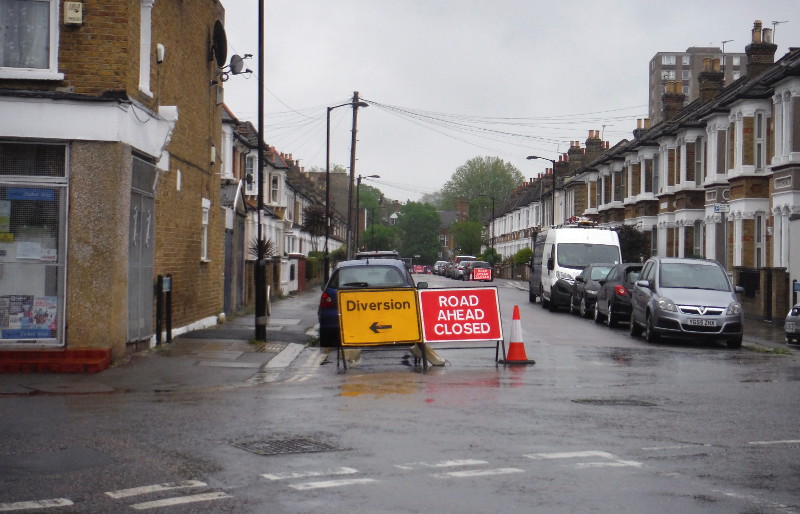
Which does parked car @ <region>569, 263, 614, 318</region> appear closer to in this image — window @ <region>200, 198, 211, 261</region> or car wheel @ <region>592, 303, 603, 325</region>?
car wheel @ <region>592, 303, 603, 325</region>

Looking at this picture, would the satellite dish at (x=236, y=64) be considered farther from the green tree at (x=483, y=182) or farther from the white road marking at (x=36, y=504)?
the green tree at (x=483, y=182)

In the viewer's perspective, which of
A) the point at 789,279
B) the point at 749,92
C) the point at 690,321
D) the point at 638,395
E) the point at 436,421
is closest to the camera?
the point at 436,421

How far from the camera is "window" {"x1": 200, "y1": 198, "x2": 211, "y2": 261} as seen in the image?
867 inches

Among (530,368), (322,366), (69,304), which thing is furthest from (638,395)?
(69,304)

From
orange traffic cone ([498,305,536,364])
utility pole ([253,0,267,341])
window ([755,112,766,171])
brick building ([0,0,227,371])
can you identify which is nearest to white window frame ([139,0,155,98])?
brick building ([0,0,227,371])

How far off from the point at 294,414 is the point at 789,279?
22829 mm

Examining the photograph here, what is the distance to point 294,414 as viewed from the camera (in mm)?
10523

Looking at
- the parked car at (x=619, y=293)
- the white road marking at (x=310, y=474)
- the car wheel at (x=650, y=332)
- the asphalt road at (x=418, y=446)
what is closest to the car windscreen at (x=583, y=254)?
the parked car at (x=619, y=293)

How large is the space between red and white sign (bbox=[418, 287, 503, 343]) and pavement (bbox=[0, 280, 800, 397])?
243cm

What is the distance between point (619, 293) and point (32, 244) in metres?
16.7

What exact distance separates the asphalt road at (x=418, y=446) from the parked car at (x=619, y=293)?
39.3 feet

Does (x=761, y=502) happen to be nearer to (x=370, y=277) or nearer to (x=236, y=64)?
(x=370, y=277)

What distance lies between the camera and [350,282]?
20.3 m

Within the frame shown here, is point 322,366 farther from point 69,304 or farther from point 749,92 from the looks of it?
point 749,92
